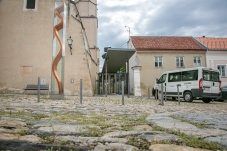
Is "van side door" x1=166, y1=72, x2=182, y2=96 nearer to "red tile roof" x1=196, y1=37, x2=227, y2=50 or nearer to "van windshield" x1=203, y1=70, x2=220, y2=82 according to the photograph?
"van windshield" x1=203, y1=70, x2=220, y2=82

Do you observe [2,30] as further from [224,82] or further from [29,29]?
[224,82]

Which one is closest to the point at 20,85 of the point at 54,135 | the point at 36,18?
the point at 36,18

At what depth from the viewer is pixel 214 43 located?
2784 centimetres

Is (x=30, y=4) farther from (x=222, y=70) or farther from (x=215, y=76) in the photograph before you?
(x=222, y=70)

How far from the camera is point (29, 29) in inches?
732

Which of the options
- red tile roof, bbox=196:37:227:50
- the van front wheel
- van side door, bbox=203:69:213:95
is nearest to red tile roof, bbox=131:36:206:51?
red tile roof, bbox=196:37:227:50

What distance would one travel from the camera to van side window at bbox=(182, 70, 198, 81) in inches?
535

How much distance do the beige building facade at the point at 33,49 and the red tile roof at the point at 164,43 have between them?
9835mm

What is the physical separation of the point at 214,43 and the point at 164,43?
708cm

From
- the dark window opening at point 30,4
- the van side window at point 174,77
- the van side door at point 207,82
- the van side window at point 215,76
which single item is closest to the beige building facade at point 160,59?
the van side window at point 174,77

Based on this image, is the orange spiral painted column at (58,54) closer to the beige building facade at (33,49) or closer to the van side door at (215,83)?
the beige building facade at (33,49)

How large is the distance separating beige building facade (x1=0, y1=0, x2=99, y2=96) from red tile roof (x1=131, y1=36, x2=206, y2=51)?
9835 millimetres

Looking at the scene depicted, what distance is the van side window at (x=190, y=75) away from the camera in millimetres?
13586

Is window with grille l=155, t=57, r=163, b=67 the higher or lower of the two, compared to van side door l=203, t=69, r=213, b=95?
higher
